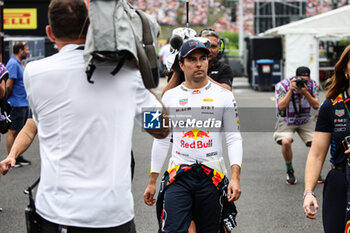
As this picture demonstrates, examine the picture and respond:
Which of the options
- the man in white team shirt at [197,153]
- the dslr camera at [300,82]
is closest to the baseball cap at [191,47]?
the man in white team shirt at [197,153]

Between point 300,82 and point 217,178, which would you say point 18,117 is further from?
point 217,178

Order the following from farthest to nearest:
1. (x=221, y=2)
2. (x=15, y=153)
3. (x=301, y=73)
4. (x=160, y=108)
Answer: (x=221, y=2), (x=301, y=73), (x=15, y=153), (x=160, y=108)

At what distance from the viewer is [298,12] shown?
3500 centimetres

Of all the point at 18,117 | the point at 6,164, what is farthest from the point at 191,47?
the point at 18,117

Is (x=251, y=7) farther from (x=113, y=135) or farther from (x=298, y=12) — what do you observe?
(x=113, y=135)

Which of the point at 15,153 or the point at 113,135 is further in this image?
the point at 15,153

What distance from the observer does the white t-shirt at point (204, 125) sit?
4.49 meters

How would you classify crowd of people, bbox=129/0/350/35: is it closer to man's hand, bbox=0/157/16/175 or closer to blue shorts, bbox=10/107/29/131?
blue shorts, bbox=10/107/29/131

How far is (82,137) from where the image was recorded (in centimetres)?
279

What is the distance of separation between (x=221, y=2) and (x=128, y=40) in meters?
45.1

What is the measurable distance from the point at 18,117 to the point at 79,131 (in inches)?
283

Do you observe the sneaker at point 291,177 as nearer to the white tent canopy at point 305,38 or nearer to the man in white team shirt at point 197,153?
the man in white team shirt at point 197,153

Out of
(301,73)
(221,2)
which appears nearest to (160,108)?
(301,73)

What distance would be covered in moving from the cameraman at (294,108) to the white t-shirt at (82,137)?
5.70m
